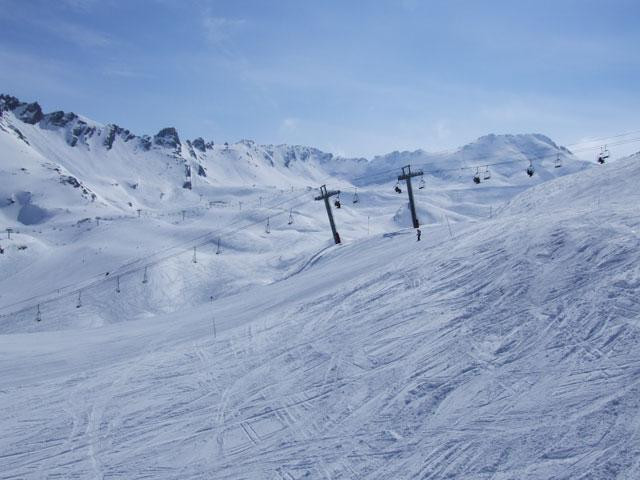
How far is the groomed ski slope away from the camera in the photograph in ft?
24.7

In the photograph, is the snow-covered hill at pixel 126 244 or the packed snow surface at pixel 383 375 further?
the snow-covered hill at pixel 126 244

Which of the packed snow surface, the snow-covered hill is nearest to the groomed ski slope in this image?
the packed snow surface

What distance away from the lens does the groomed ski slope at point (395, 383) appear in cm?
754

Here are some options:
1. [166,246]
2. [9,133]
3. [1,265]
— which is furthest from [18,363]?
[9,133]

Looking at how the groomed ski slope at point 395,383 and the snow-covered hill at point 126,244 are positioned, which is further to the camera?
the snow-covered hill at point 126,244

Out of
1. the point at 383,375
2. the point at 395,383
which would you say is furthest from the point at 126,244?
the point at 395,383

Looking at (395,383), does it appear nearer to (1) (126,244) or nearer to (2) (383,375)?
(2) (383,375)

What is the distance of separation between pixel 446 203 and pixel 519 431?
592 ft

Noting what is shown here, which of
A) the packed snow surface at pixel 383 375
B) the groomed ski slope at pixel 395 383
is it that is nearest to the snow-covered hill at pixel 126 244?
the packed snow surface at pixel 383 375

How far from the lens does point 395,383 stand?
9609 mm

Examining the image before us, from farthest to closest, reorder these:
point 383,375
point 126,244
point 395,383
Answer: point 126,244 < point 383,375 < point 395,383

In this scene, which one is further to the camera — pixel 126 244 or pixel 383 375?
pixel 126 244

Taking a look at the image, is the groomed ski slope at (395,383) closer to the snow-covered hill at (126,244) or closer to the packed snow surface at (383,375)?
the packed snow surface at (383,375)

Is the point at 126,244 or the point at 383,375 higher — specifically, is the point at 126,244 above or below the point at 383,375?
above
